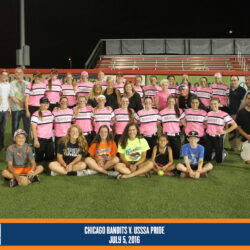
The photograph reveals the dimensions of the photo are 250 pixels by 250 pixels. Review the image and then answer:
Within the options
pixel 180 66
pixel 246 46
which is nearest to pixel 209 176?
pixel 180 66

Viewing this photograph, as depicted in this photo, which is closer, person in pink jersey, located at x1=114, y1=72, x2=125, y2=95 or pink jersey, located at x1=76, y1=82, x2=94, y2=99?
pink jersey, located at x1=76, y1=82, x2=94, y2=99

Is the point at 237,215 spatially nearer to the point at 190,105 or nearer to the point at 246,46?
the point at 190,105

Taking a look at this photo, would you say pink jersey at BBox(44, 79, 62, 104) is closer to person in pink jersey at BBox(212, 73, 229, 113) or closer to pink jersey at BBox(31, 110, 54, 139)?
pink jersey at BBox(31, 110, 54, 139)

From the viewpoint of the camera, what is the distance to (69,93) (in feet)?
27.2

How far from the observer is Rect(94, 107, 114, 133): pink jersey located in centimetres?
682

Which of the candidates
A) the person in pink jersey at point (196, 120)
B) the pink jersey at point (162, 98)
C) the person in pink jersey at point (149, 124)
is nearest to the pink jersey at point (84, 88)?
the pink jersey at point (162, 98)

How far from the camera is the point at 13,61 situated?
65500mm

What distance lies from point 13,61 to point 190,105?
64738 millimetres

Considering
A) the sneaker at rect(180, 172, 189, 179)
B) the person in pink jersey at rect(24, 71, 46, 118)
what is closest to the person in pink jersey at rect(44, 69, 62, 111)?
the person in pink jersey at rect(24, 71, 46, 118)

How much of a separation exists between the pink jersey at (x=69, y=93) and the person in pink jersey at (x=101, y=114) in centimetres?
163

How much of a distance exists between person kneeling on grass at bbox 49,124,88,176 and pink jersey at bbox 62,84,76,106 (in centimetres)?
237

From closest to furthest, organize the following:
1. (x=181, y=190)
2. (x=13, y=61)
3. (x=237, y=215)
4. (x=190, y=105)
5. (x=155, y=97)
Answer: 1. (x=237, y=215)
2. (x=181, y=190)
3. (x=190, y=105)
4. (x=155, y=97)
5. (x=13, y=61)

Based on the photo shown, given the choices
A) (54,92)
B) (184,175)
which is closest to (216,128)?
(184,175)

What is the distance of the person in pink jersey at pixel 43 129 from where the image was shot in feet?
22.1
